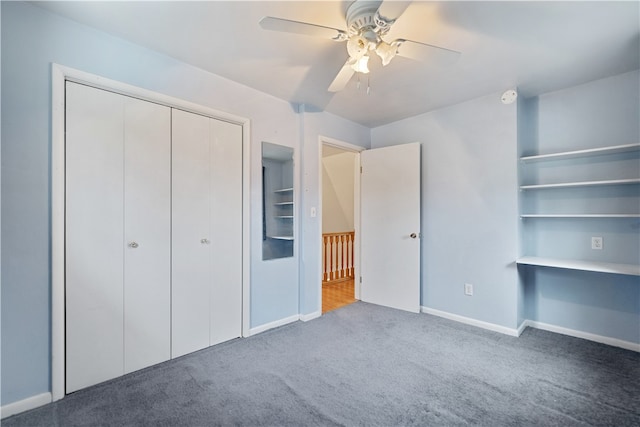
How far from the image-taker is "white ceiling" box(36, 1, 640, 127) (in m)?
1.64

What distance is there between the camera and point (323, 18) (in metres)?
1.69

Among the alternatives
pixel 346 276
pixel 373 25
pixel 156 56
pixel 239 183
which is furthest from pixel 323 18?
pixel 346 276

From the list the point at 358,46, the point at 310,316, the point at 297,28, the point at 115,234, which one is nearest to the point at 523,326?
the point at 310,316

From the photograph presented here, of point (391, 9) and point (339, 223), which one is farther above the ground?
point (391, 9)

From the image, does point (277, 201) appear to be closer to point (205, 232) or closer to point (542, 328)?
point (205, 232)

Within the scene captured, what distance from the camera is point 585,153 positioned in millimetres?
2416

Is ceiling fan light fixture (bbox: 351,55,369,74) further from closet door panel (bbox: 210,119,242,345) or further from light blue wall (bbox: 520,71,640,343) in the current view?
light blue wall (bbox: 520,71,640,343)

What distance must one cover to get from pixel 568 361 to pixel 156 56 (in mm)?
3827

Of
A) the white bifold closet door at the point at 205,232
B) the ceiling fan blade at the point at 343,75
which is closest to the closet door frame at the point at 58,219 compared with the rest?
the white bifold closet door at the point at 205,232

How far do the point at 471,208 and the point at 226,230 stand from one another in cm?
243

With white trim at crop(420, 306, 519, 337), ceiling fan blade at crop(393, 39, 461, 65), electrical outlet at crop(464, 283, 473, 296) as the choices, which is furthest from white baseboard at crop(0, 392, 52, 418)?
electrical outlet at crop(464, 283, 473, 296)

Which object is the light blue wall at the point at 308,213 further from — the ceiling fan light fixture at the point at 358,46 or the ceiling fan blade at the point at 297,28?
the ceiling fan blade at the point at 297,28

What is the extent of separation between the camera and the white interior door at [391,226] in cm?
331

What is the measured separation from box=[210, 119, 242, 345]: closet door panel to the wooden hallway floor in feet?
3.99
